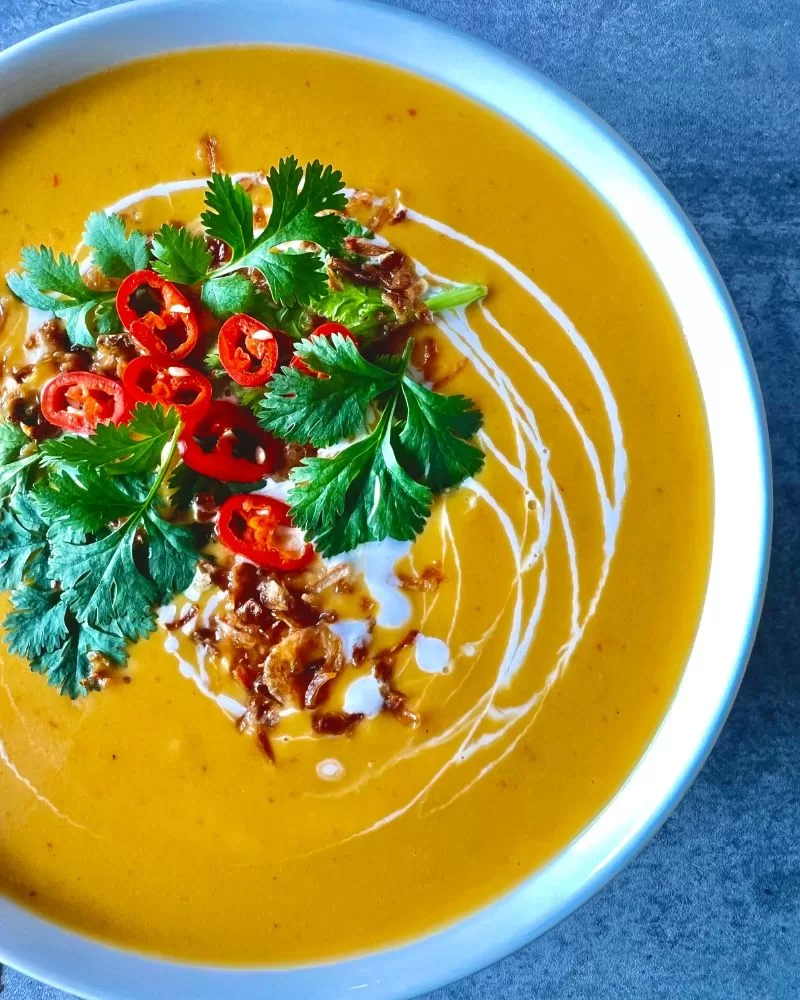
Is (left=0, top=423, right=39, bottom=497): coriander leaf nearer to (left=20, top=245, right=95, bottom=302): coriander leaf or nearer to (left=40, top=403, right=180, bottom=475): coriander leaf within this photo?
(left=40, top=403, right=180, bottom=475): coriander leaf

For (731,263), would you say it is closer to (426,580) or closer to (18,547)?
(426,580)

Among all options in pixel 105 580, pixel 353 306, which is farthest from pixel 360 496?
pixel 105 580

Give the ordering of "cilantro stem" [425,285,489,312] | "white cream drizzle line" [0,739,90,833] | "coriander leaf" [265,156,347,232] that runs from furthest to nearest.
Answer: "white cream drizzle line" [0,739,90,833], "cilantro stem" [425,285,489,312], "coriander leaf" [265,156,347,232]

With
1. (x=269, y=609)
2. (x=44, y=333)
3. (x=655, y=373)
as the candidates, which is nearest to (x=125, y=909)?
(x=269, y=609)

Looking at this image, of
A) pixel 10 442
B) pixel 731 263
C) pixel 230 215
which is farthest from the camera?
pixel 731 263

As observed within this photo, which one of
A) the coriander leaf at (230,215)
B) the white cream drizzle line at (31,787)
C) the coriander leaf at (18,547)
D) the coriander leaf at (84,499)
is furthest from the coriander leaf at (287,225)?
the white cream drizzle line at (31,787)

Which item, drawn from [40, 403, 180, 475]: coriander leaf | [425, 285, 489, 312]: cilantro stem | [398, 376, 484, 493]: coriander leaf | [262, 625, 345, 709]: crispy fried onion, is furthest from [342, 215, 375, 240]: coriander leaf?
[262, 625, 345, 709]: crispy fried onion

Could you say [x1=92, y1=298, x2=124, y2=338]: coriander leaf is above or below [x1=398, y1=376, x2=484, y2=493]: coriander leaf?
above
